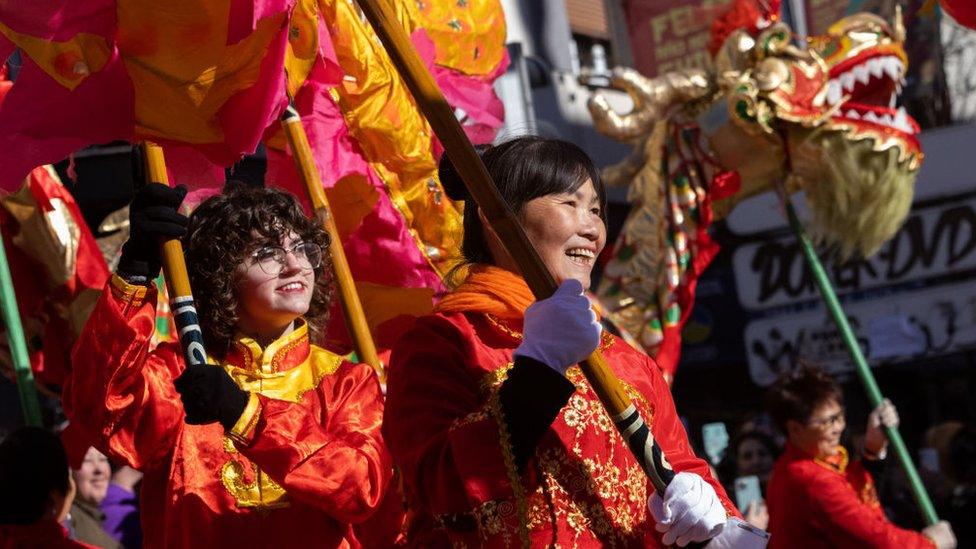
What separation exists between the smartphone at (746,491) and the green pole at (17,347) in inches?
135

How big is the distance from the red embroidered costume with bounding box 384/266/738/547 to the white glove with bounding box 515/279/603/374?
0.33 ft

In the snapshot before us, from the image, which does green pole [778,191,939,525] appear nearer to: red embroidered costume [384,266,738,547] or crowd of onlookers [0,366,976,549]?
crowd of onlookers [0,366,976,549]

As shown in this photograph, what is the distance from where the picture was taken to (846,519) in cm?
458

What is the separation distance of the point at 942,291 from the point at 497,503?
692 cm

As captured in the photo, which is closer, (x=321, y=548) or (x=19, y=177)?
(x=19, y=177)

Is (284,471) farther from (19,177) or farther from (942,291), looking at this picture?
(942,291)

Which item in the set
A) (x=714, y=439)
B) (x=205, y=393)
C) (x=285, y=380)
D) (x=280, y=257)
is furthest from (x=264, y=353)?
(x=714, y=439)

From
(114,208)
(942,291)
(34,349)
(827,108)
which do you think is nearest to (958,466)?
(942,291)

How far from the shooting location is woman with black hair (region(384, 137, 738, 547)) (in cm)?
207

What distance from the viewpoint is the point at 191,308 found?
2354 millimetres

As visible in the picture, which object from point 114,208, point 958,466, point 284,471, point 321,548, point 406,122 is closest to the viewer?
point 284,471

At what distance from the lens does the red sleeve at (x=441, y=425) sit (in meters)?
2.07

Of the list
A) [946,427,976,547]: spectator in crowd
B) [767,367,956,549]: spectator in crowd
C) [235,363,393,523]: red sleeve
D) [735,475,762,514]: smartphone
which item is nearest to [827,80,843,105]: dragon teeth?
[767,367,956,549]: spectator in crowd

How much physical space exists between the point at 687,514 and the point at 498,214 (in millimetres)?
510
